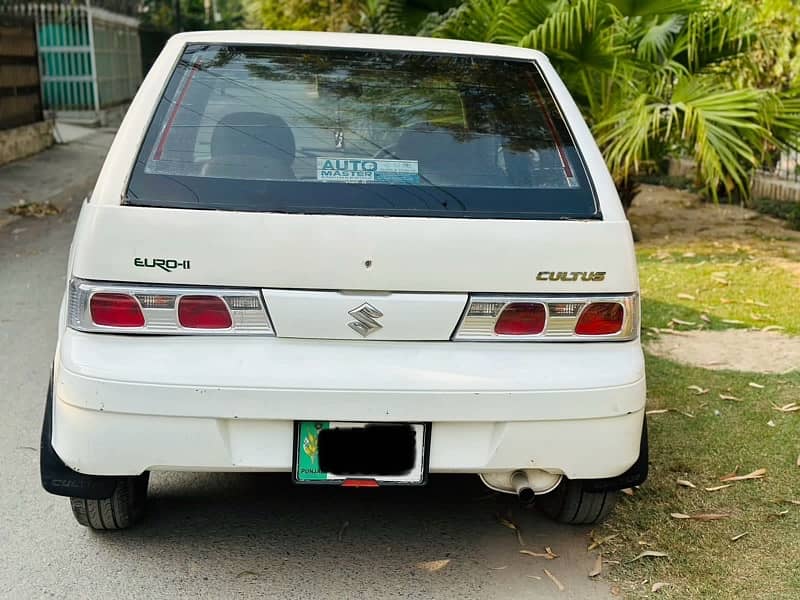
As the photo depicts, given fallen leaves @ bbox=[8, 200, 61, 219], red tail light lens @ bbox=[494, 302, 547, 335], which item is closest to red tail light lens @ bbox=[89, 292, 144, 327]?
red tail light lens @ bbox=[494, 302, 547, 335]

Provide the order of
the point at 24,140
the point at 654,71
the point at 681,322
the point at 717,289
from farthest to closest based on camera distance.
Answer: the point at 24,140 → the point at 654,71 → the point at 717,289 → the point at 681,322

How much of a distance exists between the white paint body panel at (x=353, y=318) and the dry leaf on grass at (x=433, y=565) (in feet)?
2.78

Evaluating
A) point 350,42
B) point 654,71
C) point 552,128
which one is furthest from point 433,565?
point 654,71

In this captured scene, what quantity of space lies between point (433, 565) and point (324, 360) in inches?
35.3

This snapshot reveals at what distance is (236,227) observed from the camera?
2.89 metres

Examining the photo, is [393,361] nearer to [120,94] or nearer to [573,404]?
[573,404]

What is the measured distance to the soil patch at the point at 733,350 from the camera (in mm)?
5531

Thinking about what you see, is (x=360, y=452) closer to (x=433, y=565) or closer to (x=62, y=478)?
(x=433, y=565)

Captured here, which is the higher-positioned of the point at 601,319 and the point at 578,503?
the point at 601,319

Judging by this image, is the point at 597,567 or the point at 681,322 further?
the point at 681,322

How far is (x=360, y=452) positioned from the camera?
2955 mm

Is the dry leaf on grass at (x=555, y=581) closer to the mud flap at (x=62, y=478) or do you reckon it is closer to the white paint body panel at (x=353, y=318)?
the white paint body panel at (x=353, y=318)

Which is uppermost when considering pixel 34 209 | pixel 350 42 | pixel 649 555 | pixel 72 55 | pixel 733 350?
pixel 350 42

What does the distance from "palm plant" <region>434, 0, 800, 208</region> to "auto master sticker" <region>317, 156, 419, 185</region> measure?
16.8 ft
